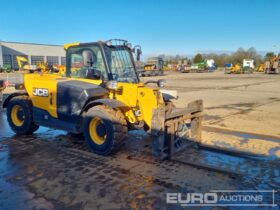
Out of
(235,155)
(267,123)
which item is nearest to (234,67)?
(267,123)

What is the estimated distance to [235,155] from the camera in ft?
19.2

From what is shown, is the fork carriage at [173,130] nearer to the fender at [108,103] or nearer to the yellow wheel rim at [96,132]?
the fender at [108,103]

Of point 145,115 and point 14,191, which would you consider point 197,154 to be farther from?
point 14,191

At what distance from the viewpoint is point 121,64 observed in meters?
6.51

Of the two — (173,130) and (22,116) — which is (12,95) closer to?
(22,116)

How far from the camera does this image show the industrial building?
6331 centimetres

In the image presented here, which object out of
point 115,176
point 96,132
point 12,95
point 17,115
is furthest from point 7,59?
point 115,176

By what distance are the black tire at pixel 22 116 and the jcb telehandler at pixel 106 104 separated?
1.4 inches

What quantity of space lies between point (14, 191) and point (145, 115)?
278cm

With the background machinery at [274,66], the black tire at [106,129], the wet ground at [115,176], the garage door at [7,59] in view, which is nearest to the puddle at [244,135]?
the wet ground at [115,176]

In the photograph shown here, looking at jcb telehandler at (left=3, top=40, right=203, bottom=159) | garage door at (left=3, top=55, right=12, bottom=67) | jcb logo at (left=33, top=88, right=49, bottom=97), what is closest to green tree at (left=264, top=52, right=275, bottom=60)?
garage door at (left=3, top=55, right=12, bottom=67)

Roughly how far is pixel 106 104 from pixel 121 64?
130cm

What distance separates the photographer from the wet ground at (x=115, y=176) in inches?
158

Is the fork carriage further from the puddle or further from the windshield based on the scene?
the puddle
